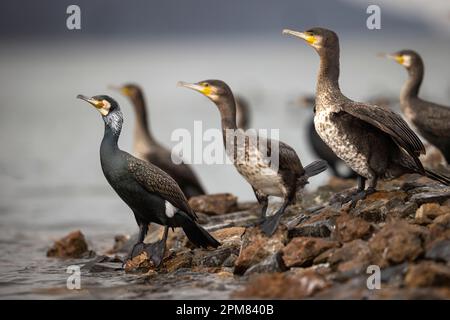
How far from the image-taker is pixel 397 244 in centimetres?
689

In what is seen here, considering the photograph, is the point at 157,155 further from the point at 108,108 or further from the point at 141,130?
the point at 108,108

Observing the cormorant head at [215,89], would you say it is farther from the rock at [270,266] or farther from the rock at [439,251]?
the rock at [439,251]

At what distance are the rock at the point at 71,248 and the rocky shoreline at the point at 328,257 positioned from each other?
113cm

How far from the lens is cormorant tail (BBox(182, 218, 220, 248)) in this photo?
8.32 meters

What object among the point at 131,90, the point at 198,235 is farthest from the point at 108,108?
the point at 131,90

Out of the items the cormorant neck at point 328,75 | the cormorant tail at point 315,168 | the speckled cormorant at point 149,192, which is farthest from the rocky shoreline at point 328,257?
the cormorant neck at point 328,75

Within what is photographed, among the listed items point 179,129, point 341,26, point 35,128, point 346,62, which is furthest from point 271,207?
point 341,26

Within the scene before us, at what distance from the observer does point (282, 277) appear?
7.00 m

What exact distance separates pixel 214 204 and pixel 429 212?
317 cm

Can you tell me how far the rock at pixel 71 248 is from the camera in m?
10.1

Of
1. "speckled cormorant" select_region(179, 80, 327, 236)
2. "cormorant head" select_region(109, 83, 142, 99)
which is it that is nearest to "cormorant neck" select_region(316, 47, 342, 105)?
"speckled cormorant" select_region(179, 80, 327, 236)

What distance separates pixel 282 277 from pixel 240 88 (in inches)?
699

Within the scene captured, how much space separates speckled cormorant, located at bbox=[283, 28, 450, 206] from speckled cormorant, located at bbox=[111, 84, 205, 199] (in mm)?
4109

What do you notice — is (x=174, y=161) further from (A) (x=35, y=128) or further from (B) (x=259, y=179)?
(A) (x=35, y=128)
